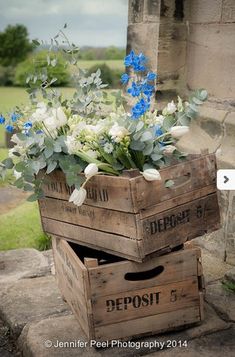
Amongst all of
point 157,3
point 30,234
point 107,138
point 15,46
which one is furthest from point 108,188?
point 15,46

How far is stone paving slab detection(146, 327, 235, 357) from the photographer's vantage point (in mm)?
2109

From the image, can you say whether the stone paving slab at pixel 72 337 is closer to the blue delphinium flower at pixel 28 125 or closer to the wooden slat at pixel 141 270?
the wooden slat at pixel 141 270

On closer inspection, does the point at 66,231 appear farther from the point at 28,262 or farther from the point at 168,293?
the point at 28,262

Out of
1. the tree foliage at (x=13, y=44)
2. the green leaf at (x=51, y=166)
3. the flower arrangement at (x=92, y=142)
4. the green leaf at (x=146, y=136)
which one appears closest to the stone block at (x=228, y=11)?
the flower arrangement at (x=92, y=142)

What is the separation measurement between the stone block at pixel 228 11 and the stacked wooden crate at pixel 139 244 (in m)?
1.21

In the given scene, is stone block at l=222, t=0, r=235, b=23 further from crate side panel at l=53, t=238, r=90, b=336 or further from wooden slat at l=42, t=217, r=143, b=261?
crate side panel at l=53, t=238, r=90, b=336

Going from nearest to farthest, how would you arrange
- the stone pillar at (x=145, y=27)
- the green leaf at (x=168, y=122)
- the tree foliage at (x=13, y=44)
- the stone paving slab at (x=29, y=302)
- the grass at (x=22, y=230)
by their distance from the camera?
1. the green leaf at (x=168, y=122)
2. the stone paving slab at (x=29, y=302)
3. the stone pillar at (x=145, y=27)
4. the grass at (x=22, y=230)
5. the tree foliage at (x=13, y=44)

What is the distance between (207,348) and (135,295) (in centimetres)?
41

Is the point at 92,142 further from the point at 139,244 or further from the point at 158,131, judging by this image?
the point at 139,244

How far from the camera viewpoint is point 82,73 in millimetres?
2520

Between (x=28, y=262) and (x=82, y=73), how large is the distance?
1437 mm

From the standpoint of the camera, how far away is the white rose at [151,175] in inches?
77.4

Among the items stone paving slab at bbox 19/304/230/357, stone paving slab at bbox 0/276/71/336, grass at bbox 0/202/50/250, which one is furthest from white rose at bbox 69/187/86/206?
grass at bbox 0/202/50/250

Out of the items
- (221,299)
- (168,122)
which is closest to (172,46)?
(168,122)
